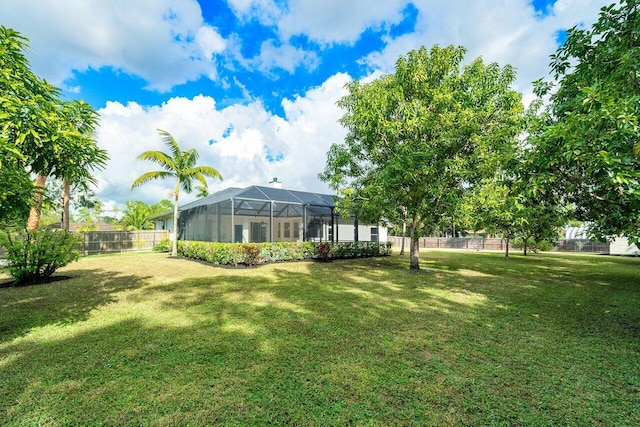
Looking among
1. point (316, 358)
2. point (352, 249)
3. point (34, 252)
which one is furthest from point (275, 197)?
point (316, 358)

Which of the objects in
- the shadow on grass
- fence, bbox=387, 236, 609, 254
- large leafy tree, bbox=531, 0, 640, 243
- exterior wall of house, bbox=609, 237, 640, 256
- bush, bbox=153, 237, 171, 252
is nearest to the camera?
large leafy tree, bbox=531, 0, 640, 243

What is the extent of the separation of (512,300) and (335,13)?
10534 mm

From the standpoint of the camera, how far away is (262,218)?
64.1 feet

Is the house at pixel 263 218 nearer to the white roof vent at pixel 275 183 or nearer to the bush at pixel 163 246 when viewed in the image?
the white roof vent at pixel 275 183

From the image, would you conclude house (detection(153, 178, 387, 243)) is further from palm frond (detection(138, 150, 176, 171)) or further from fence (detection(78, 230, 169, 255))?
palm frond (detection(138, 150, 176, 171))

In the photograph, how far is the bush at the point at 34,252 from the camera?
803 centimetres

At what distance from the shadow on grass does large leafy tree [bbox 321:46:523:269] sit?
870 centimetres

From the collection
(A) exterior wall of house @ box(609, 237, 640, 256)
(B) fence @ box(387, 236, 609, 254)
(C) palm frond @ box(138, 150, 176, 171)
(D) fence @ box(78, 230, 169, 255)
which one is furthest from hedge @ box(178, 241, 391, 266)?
(A) exterior wall of house @ box(609, 237, 640, 256)

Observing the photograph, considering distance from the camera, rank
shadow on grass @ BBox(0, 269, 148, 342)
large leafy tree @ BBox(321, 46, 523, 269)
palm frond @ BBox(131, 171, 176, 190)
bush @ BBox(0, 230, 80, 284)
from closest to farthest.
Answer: shadow on grass @ BBox(0, 269, 148, 342)
bush @ BBox(0, 230, 80, 284)
large leafy tree @ BBox(321, 46, 523, 269)
palm frond @ BBox(131, 171, 176, 190)

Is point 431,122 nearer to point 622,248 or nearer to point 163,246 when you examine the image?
point 163,246

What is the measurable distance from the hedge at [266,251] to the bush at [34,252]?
5.18 meters

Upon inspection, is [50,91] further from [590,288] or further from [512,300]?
[590,288]

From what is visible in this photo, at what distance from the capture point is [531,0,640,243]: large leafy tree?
361 cm

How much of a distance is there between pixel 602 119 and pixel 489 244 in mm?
32172
